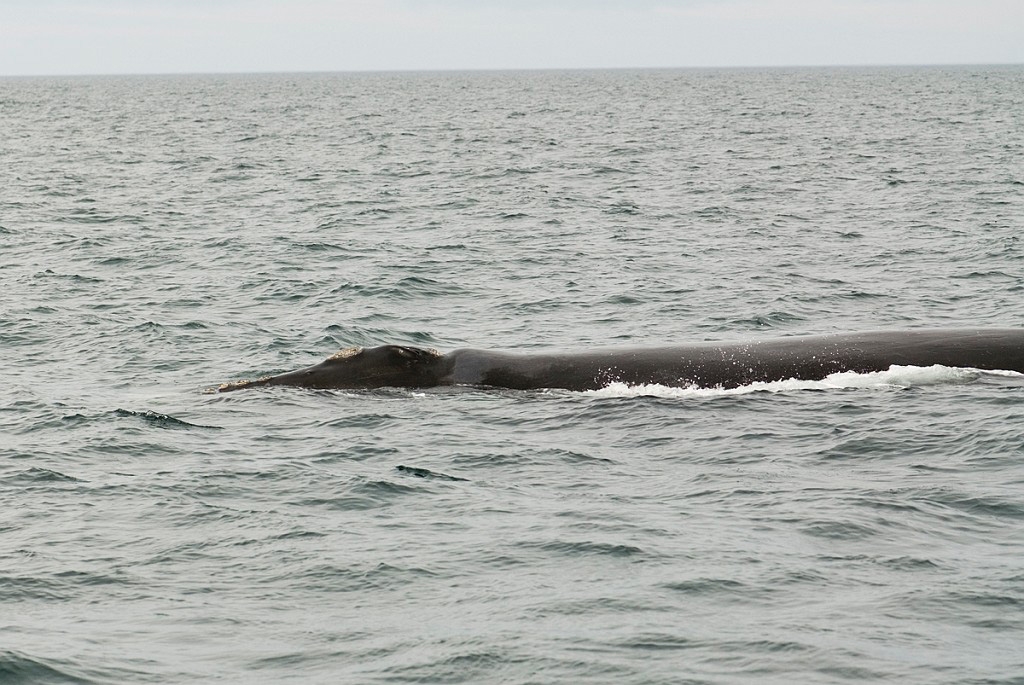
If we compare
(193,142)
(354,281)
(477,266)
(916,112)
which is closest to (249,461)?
(354,281)

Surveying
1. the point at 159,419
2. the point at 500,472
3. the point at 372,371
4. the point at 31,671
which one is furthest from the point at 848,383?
the point at 31,671

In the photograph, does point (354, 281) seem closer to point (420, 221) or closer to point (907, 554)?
point (420, 221)

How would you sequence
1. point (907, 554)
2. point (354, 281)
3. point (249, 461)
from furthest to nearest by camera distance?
point (354, 281)
point (249, 461)
point (907, 554)

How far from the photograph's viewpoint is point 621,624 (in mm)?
12195

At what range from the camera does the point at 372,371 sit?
21.8m

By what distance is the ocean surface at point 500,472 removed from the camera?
11930mm

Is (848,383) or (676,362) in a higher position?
(676,362)

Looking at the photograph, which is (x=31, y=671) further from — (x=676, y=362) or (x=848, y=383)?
(x=848, y=383)

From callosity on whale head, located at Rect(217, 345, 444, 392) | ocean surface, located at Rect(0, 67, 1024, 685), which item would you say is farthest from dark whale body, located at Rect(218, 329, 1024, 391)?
ocean surface, located at Rect(0, 67, 1024, 685)

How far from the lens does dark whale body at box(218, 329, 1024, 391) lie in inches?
822

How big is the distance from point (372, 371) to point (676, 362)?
4393 mm

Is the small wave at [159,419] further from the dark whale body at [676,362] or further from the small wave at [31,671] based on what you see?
the small wave at [31,671]

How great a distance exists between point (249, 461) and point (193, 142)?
73.5 m

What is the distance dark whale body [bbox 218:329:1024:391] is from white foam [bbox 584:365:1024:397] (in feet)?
0.34
